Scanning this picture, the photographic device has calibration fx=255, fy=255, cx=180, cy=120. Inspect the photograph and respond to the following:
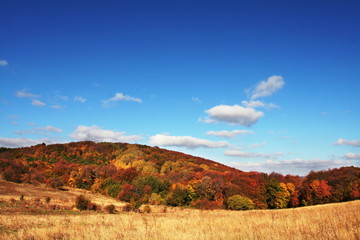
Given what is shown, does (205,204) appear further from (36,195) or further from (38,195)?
(36,195)

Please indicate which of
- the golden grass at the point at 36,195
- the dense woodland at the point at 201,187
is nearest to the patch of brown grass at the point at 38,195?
the golden grass at the point at 36,195

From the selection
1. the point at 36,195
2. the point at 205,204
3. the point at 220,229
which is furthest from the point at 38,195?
the point at 220,229

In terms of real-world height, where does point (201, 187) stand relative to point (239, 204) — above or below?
above

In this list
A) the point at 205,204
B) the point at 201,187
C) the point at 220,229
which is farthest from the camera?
the point at 201,187

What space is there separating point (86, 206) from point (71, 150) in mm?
140126

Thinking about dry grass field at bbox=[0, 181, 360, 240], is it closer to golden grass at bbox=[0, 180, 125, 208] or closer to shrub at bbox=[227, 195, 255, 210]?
golden grass at bbox=[0, 180, 125, 208]

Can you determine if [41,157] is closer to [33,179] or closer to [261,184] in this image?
A: [33,179]

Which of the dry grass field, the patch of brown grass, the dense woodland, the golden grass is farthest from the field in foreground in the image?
the dense woodland

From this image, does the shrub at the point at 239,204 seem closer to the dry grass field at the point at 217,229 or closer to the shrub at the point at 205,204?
the shrub at the point at 205,204

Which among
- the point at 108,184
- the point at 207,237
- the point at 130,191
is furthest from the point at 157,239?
the point at 108,184

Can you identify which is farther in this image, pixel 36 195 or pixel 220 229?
pixel 36 195

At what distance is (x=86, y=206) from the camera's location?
4109cm

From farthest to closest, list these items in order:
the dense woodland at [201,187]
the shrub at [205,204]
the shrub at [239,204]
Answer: the dense woodland at [201,187], the shrub at [205,204], the shrub at [239,204]

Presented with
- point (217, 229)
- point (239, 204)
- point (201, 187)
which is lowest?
point (239, 204)
